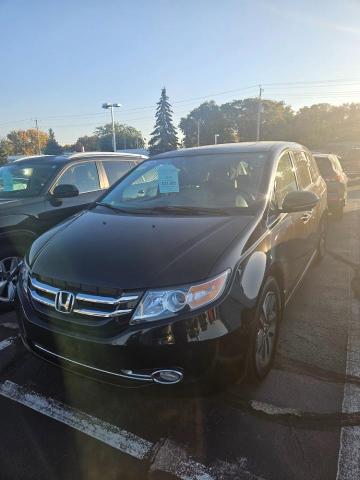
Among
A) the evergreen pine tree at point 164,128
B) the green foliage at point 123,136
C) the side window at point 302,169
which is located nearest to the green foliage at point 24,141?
the green foliage at point 123,136

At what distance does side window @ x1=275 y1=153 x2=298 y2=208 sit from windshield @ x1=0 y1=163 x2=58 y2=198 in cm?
290

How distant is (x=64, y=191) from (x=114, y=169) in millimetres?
1422

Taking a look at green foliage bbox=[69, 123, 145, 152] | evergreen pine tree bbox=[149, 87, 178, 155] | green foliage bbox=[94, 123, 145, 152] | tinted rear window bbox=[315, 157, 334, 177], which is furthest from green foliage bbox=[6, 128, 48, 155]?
tinted rear window bbox=[315, 157, 334, 177]

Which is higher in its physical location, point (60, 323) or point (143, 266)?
point (143, 266)

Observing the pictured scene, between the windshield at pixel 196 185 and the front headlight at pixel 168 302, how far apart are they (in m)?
1.08

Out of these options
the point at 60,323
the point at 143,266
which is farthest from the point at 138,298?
the point at 60,323

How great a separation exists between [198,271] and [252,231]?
652mm

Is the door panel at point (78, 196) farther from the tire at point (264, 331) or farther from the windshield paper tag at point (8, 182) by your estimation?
the tire at point (264, 331)

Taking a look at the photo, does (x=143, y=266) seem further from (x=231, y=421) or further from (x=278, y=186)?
(x=278, y=186)

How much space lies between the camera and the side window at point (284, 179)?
11.0 feet

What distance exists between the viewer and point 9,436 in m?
2.39

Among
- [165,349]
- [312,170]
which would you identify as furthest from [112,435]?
[312,170]

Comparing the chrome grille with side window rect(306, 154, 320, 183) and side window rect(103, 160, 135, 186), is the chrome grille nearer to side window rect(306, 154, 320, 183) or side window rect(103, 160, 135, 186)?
side window rect(103, 160, 135, 186)

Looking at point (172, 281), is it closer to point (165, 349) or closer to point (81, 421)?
point (165, 349)
